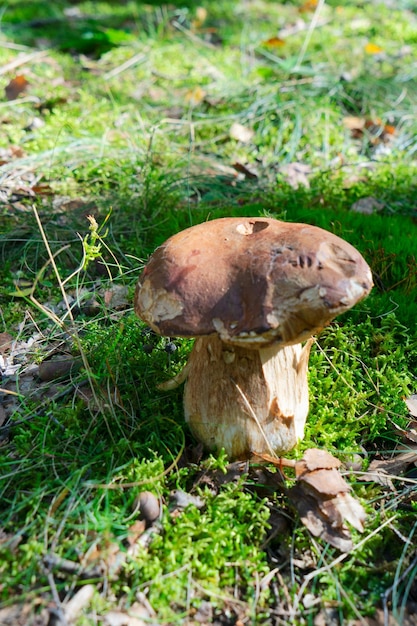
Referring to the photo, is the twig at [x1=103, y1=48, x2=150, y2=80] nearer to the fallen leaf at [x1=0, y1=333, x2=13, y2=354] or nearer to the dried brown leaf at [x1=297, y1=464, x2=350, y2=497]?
the fallen leaf at [x1=0, y1=333, x2=13, y2=354]

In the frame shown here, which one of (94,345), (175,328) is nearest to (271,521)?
(175,328)

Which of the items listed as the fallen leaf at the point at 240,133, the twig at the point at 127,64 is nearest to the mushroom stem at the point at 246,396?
the fallen leaf at the point at 240,133

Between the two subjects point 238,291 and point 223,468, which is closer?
point 238,291

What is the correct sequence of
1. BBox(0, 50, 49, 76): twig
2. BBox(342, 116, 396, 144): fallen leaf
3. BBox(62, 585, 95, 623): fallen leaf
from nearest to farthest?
BBox(62, 585, 95, 623): fallen leaf → BBox(342, 116, 396, 144): fallen leaf → BBox(0, 50, 49, 76): twig

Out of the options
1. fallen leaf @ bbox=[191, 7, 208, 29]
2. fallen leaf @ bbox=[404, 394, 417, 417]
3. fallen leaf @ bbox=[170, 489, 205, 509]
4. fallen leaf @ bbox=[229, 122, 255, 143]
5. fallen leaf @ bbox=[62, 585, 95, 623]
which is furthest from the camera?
fallen leaf @ bbox=[191, 7, 208, 29]

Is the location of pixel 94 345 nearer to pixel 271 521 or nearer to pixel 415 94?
pixel 271 521

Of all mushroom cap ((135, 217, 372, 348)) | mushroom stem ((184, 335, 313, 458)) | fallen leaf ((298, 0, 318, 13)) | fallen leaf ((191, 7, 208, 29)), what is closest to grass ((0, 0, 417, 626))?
mushroom stem ((184, 335, 313, 458))

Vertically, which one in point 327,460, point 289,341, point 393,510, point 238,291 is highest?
point 238,291

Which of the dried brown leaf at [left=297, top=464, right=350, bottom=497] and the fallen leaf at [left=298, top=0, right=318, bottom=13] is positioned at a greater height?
the fallen leaf at [left=298, top=0, right=318, bottom=13]
